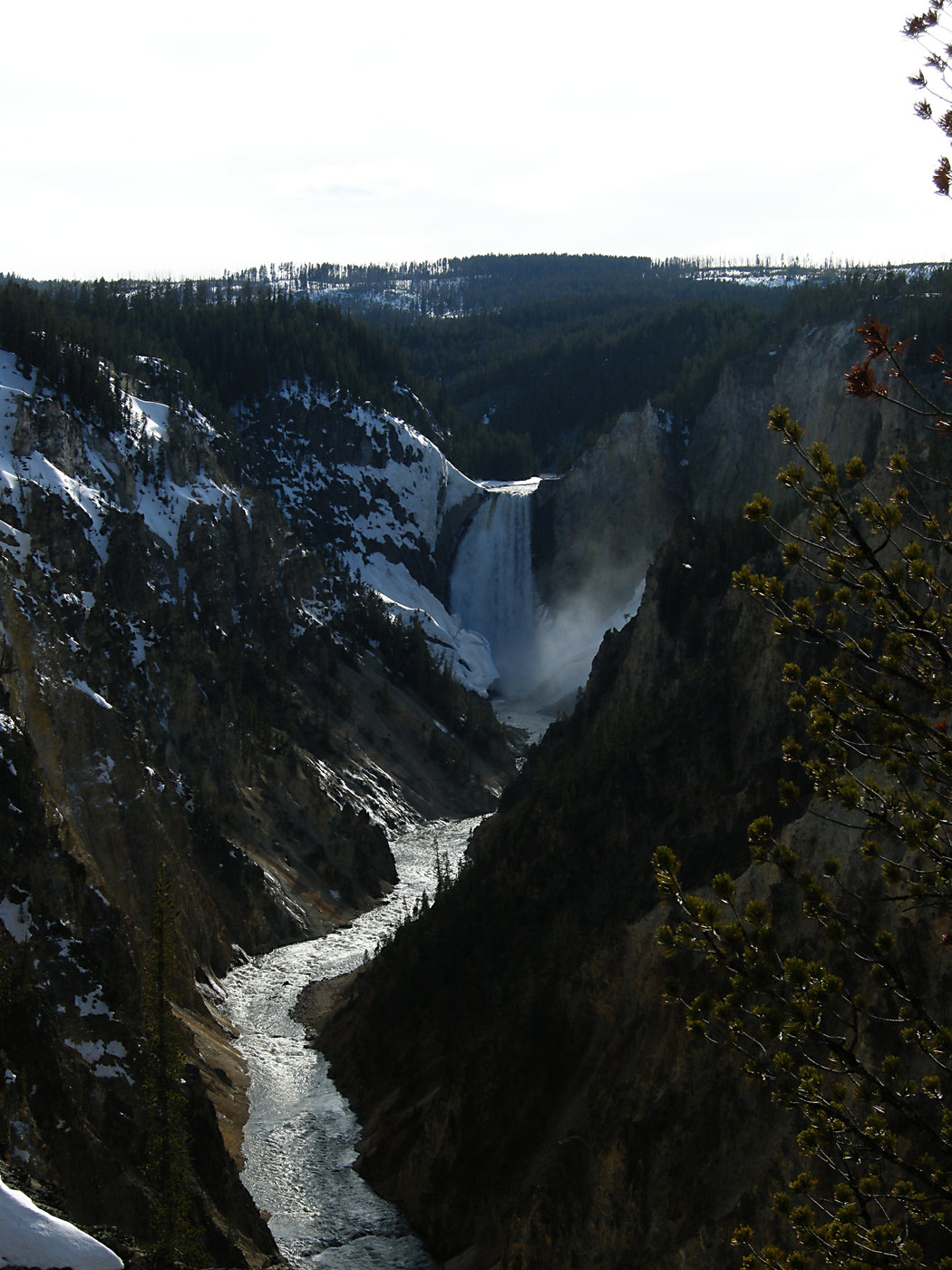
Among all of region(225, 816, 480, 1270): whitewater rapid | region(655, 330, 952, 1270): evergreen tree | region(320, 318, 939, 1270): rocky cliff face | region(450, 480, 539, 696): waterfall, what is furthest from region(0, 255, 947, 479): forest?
region(655, 330, 952, 1270): evergreen tree

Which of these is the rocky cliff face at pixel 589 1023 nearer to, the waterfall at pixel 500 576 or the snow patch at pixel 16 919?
the snow patch at pixel 16 919

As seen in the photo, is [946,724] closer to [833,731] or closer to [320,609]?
[833,731]

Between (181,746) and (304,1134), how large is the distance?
95.7 ft

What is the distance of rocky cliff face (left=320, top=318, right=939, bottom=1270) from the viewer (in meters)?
28.4

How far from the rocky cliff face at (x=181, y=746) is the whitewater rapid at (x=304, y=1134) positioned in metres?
1.27

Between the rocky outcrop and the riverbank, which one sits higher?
the rocky outcrop

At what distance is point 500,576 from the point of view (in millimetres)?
134750

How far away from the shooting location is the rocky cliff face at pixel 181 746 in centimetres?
2869

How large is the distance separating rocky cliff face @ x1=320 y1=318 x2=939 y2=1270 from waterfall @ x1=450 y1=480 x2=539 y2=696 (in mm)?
67336

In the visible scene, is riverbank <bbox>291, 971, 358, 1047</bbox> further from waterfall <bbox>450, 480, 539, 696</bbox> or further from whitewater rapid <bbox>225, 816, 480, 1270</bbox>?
waterfall <bbox>450, 480, 539, 696</bbox>

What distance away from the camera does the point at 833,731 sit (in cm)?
1097

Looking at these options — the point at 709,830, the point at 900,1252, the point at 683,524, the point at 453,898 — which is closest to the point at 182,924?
the point at 453,898

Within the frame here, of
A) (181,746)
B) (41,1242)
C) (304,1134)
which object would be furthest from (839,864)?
(181,746)

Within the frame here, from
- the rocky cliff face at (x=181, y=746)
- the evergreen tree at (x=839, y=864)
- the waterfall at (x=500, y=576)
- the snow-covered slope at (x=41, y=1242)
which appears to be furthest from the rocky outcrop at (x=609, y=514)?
the evergreen tree at (x=839, y=864)
